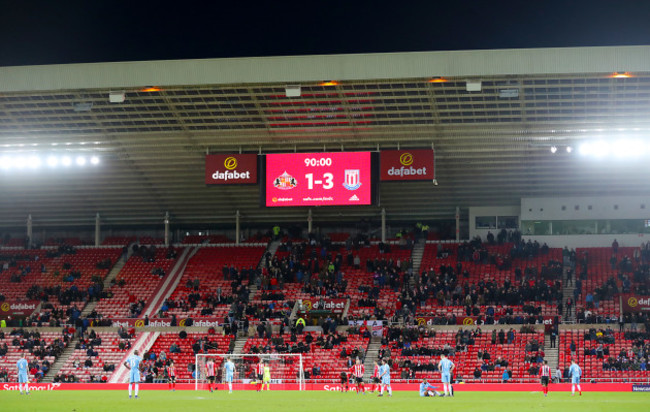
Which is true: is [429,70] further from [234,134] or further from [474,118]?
[234,134]

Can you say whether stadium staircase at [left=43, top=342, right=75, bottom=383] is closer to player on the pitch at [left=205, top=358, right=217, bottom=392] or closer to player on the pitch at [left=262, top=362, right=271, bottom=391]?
player on the pitch at [left=205, top=358, right=217, bottom=392]

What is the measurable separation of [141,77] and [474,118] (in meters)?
17.0

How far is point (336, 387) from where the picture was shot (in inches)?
1821

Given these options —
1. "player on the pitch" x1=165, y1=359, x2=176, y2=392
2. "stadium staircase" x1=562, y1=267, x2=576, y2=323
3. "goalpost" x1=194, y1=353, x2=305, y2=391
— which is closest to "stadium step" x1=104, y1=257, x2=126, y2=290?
"goalpost" x1=194, y1=353, x2=305, y2=391

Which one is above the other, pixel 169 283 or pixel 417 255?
pixel 417 255

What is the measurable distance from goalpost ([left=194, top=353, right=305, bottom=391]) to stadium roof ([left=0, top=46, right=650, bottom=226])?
1260cm

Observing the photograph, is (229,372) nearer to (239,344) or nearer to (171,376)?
(171,376)

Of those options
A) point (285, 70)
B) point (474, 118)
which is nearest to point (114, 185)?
point (285, 70)

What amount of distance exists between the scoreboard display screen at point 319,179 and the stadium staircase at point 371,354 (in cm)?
748

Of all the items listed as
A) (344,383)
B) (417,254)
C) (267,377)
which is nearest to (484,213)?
(417,254)

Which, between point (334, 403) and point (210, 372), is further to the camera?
point (210, 372)

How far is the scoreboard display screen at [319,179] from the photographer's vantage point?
5197cm

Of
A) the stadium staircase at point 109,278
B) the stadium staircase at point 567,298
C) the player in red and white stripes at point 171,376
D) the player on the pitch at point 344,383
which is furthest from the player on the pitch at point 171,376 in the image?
the stadium staircase at point 567,298

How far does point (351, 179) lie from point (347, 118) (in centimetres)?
318
